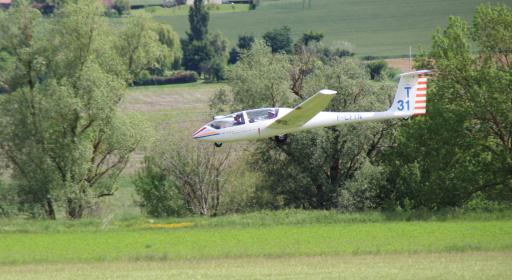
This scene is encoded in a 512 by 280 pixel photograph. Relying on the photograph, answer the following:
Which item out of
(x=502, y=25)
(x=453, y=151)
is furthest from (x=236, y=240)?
(x=502, y=25)

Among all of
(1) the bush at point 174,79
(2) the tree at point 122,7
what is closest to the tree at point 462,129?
(1) the bush at point 174,79

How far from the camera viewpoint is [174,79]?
78875 millimetres

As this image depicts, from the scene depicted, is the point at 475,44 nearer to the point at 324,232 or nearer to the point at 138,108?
the point at 324,232

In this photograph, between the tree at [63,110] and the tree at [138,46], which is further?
the tree at [138,46]

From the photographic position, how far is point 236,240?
99.5ft

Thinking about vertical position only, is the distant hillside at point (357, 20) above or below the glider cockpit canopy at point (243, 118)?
below

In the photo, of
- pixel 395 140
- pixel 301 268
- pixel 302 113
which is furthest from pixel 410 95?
pixel 301 268

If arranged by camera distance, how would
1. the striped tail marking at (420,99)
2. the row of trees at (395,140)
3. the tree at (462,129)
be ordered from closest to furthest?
the striped tail marking at (420,99) → the tree at (462,129) → the row of trees at (395,140)

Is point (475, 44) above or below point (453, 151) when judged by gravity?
above

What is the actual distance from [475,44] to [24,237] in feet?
65.1

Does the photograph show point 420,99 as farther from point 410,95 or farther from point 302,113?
point 302,113

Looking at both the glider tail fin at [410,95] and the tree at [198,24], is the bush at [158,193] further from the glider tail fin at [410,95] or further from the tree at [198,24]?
the tree at [198,24]

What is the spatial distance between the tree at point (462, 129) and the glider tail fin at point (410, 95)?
438 centimetres

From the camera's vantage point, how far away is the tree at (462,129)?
39.5 meters
